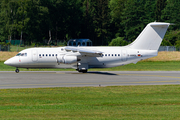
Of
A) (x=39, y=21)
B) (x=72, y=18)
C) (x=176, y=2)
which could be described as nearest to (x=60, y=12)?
(x=72, y=18)

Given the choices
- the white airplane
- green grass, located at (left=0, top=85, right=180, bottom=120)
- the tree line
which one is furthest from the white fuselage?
the tree line

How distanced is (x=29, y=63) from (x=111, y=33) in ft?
303

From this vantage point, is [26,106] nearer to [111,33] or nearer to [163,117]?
[163,117]

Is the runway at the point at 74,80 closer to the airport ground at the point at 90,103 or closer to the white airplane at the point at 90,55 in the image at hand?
the airport ground at the point at 90,103

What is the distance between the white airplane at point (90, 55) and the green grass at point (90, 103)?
570 inches

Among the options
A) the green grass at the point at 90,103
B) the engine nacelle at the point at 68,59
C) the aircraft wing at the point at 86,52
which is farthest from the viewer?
the engine nacelle at the point at 68,59

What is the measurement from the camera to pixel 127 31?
12325cm

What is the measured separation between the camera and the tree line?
99.8m

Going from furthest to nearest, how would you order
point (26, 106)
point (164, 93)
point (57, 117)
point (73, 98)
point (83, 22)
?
point (83, 22)
point (164, 93)
point (73, 98)
point (26, 106)
point (57, 117)

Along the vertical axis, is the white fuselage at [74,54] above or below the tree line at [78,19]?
below

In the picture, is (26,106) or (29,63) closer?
(26,106)

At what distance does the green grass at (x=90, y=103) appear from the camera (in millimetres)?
13609

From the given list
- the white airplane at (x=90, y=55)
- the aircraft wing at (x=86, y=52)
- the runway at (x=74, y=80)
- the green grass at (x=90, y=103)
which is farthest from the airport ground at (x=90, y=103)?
the white airplane at (x=90, y=55)

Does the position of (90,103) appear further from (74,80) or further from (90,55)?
(90,55)
